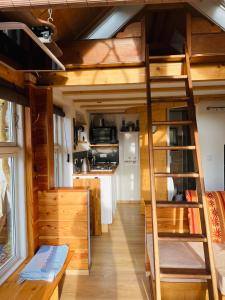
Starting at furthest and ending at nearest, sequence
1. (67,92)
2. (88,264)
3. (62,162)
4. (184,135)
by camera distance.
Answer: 1. (184,135)
2. (62,162)
3. (67,92)
4. (88,264)

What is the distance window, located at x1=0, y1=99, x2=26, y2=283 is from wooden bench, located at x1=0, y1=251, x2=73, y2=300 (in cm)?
16

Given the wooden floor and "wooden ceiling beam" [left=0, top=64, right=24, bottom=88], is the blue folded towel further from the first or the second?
"wooden ceiling beam" [left=0, top=64, right=24, bottom=88]

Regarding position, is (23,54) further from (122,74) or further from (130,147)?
(130,147)

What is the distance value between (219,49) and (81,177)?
111 inches

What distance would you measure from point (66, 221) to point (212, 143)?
320cm

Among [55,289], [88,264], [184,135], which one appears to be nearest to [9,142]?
[55,289]

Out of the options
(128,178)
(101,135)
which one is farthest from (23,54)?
(128,178)

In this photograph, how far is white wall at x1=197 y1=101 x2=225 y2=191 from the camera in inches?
189

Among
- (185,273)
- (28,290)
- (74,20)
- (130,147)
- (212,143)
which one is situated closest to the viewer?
(185,273)

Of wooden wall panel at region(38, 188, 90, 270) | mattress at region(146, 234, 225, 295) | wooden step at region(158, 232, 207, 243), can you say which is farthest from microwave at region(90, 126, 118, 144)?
wooden step at region(158, 232, 207, 243)

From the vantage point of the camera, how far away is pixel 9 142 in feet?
8.35

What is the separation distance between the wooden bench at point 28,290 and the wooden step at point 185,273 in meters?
0.95

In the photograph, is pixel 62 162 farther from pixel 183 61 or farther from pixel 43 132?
pixel 183 61

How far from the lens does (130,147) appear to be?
6418 mm
